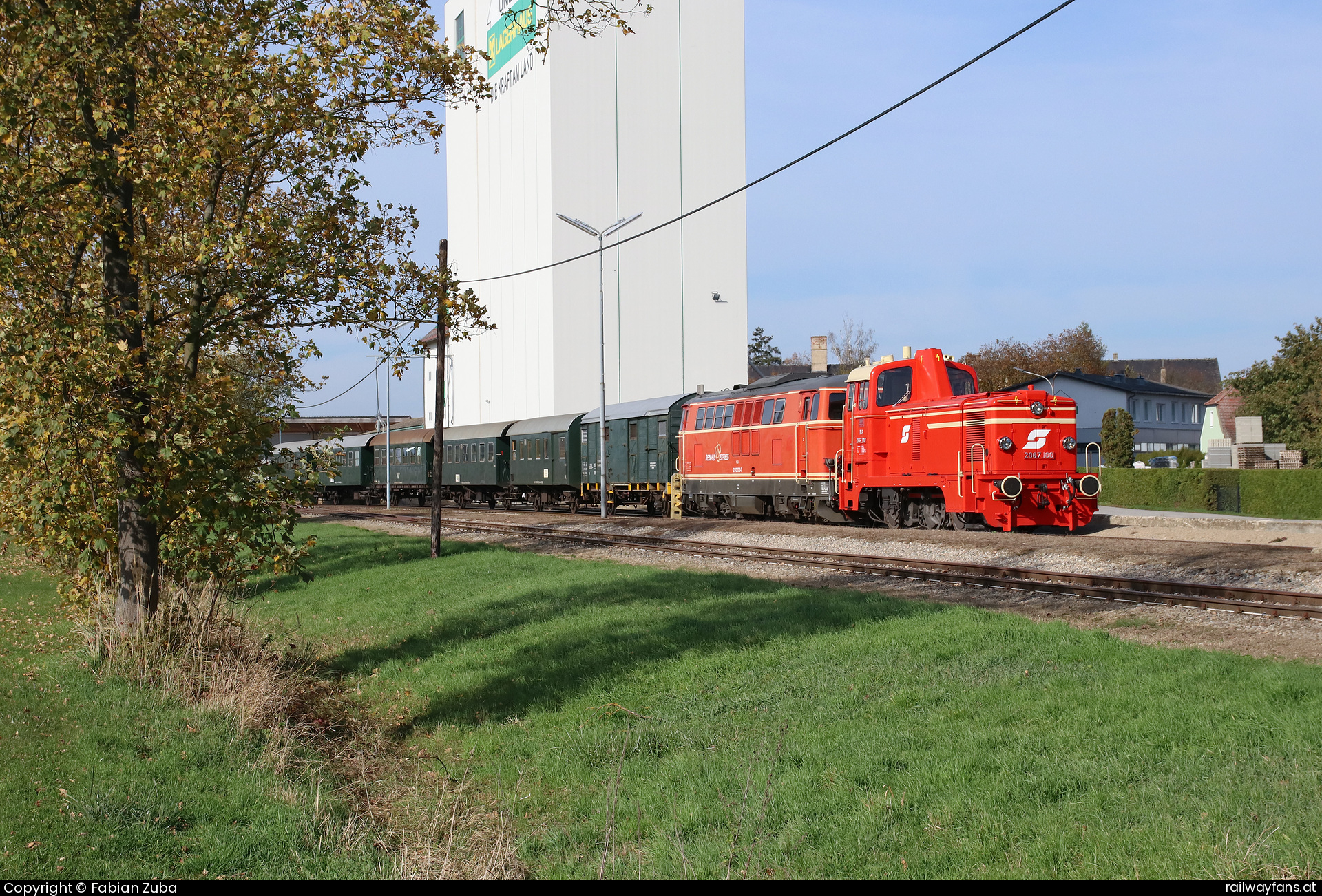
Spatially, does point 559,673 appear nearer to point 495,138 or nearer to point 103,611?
point 103,611

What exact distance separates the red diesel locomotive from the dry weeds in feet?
43.1

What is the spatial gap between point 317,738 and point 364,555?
13.9 m

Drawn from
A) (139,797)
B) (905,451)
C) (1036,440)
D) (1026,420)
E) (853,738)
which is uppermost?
(1026,420)

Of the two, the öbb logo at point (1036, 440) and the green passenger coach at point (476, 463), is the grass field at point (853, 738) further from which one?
the green passenger coach at point (476, 463)

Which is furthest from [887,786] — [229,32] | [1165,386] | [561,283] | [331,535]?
[1165,386]

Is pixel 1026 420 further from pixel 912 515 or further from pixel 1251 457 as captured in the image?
pixel 1251 457

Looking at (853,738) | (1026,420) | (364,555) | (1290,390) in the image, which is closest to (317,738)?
(853,738)

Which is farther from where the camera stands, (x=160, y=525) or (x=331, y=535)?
(x=331, y=535)

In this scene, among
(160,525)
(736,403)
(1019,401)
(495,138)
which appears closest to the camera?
(160,525)

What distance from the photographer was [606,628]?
12.0m

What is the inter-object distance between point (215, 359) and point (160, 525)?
2172mm

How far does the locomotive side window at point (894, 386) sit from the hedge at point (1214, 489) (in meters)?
16.3

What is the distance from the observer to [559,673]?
10.6m

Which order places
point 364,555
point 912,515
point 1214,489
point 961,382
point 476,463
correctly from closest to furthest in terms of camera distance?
point 961,382
point 912,515
point 364,555
point 1214,489
point 476,463
